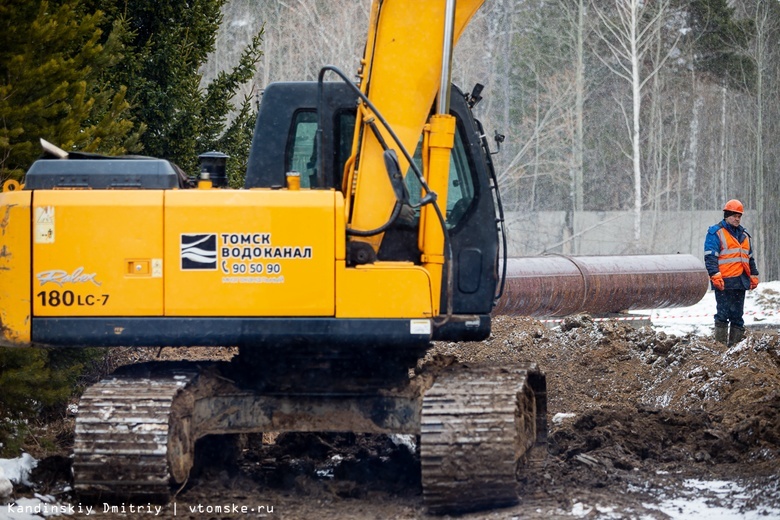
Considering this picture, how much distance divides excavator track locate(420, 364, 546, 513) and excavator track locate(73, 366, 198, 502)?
5.01ft

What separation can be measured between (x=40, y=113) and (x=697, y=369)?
7350 mm

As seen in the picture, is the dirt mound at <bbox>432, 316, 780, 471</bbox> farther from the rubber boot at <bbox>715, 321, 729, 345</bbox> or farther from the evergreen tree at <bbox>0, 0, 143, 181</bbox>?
the evergreen tree at <bbox>0, 0, 143, 181</bbox>

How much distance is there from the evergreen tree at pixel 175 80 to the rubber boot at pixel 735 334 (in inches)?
260

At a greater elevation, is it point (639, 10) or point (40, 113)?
point (639, 10)

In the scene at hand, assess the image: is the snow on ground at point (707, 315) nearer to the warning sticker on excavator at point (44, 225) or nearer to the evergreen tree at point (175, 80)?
the evergreen tree at point (175, 80)

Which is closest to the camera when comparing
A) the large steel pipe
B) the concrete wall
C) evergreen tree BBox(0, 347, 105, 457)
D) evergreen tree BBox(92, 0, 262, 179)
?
evergreen tree BBox(0, 347, 105, 457)

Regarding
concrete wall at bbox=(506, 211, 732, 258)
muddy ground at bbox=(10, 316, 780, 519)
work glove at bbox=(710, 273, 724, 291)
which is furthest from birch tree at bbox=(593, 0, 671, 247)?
muddy ground at bbox=(10, 316, 780, 519)

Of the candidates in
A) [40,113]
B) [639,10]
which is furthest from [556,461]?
[639,10]

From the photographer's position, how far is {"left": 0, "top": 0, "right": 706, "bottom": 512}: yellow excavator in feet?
20.6

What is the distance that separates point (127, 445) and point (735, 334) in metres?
9.52

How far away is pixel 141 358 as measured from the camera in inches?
510

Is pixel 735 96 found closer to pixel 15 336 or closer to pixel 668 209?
pixel 668 209

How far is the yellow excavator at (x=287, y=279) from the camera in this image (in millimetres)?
6289

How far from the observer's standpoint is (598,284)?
19.5 m
